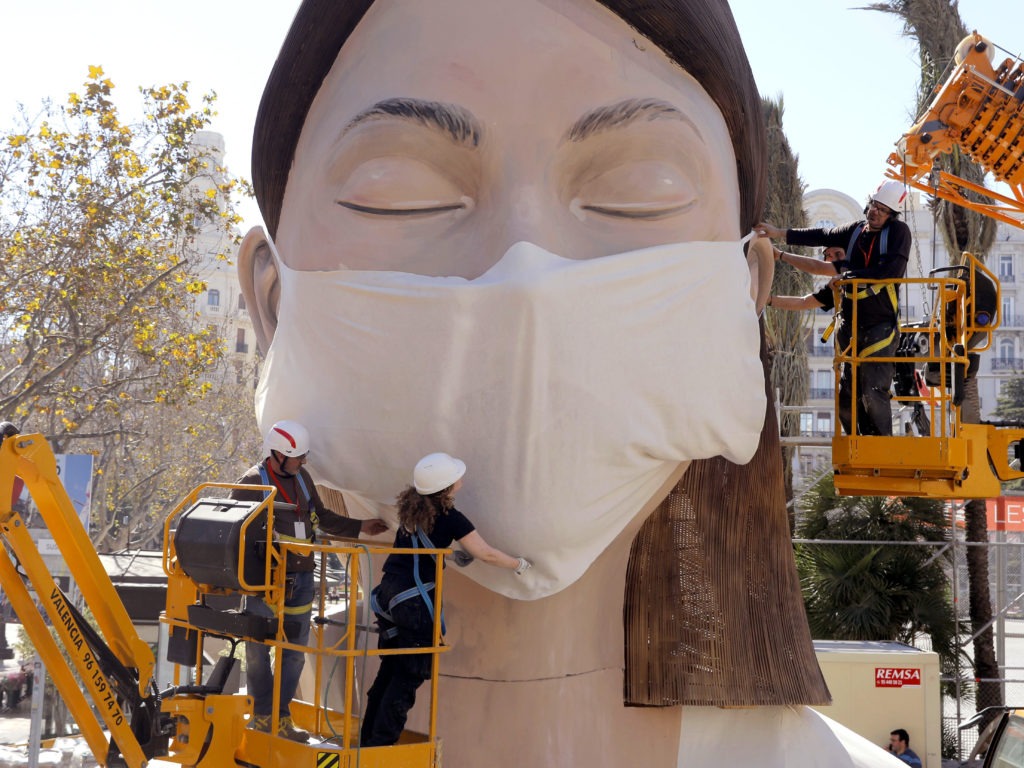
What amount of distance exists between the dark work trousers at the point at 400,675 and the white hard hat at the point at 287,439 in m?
0.68

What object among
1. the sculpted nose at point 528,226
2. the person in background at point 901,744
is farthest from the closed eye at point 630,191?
the person in background at point 901,744

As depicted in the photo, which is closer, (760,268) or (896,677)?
(760,268)

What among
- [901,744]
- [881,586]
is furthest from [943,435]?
[881,586]

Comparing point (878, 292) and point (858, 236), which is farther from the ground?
point (858, 236)

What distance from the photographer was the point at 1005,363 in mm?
61906

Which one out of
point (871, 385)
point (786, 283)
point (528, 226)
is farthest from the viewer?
point (786, 283)

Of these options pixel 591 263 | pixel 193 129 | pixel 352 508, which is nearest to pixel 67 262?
pixel 193 129

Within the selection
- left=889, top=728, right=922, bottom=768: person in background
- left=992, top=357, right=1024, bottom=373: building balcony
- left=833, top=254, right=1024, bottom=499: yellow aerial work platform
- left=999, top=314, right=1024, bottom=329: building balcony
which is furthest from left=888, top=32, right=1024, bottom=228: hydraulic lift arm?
left=992, top=357, right=1024, bottom=373: building balcony

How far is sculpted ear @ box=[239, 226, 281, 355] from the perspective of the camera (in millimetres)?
5336

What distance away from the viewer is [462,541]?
4.27 meters

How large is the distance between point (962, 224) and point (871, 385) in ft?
32.7

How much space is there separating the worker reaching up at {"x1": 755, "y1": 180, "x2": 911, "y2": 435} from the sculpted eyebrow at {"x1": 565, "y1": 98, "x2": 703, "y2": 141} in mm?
1244

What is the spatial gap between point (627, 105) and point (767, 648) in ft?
8.12

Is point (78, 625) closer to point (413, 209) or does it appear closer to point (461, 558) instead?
point (461, 558)
